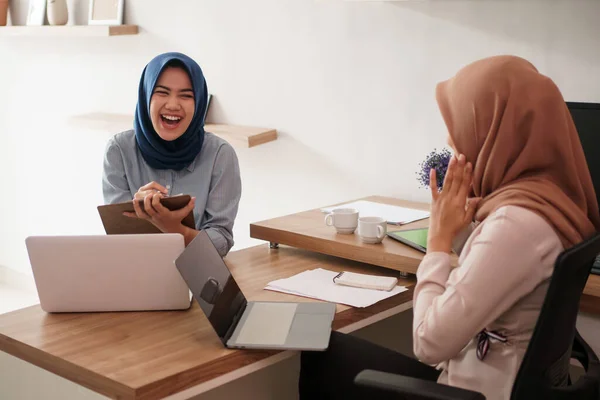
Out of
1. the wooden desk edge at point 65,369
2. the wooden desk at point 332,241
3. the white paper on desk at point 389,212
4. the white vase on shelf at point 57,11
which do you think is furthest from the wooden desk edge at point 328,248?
the white vase on shelf at point 57,11

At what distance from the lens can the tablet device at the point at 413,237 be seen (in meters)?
2.31

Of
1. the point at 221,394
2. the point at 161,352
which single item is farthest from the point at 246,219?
the point at 161,352

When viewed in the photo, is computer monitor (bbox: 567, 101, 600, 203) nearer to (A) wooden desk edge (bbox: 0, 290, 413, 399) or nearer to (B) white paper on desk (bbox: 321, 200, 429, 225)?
(B) white paper on desk (bbox: 321, 200, 429, 225)

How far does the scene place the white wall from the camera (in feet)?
8.97

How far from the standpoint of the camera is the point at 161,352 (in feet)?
5.64

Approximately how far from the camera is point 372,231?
7.79 ft

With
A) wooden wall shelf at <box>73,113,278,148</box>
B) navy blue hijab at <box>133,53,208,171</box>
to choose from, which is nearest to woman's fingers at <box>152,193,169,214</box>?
navy blue hijab at <box>133,53,208,171</box>

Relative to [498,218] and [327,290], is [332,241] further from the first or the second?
[498,218]

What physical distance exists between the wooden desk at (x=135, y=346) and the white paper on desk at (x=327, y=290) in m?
0.02

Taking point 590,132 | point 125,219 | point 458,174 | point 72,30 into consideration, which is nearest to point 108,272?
point 125,219

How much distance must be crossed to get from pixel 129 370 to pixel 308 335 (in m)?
0.40

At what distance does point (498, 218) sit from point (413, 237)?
32.7 inches

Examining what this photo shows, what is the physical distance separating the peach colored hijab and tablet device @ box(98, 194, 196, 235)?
80 centimetres

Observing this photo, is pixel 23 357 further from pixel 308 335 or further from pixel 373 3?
pixel 373 3
